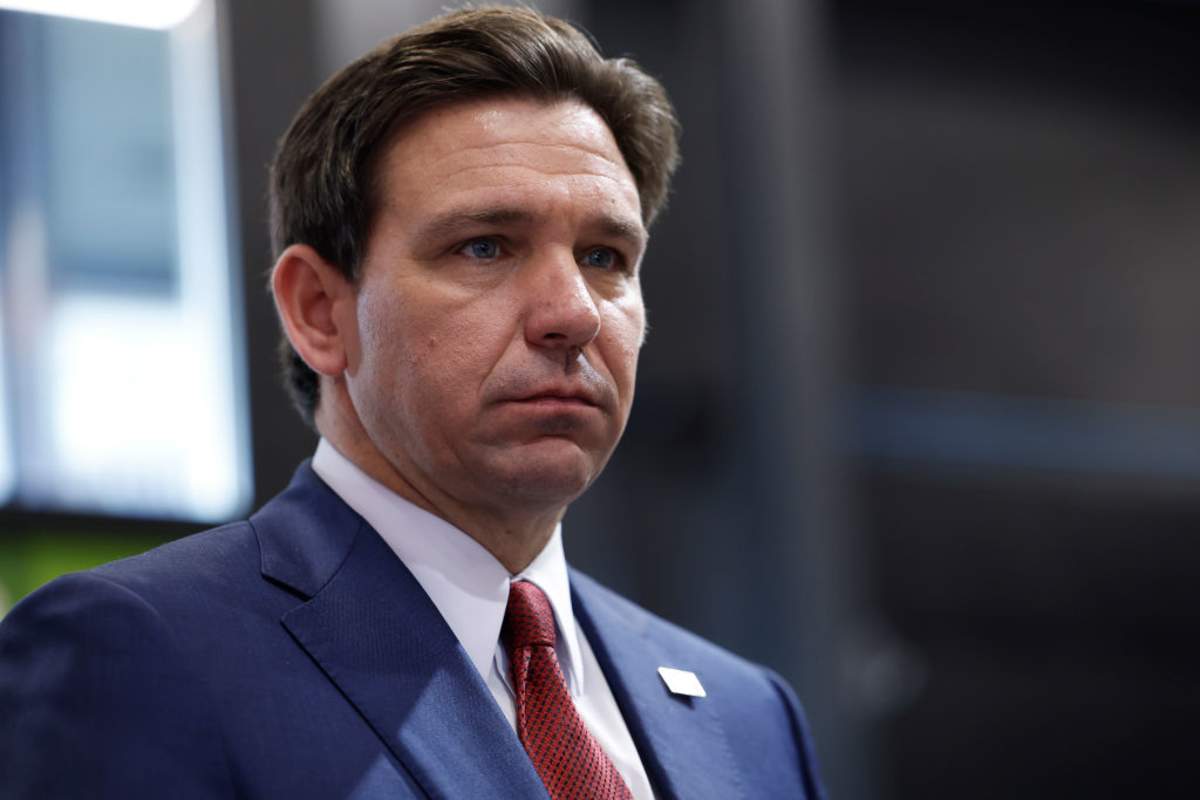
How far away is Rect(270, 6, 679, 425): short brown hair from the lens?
2.24 m

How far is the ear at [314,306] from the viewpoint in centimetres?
229

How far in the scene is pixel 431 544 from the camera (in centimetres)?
215

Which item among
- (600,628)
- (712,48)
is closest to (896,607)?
(712,48)

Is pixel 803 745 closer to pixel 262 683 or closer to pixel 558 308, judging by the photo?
pixel 558 308

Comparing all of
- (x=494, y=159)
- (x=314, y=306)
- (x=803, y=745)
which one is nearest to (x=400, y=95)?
(x=494, y=159)

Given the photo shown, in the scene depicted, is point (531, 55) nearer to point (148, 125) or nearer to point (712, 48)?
point (148, 125)

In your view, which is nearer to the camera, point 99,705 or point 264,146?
point 99,705

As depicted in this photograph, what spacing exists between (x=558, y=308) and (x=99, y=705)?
74 centimetres

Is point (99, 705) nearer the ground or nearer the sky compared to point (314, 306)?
nearer the ground

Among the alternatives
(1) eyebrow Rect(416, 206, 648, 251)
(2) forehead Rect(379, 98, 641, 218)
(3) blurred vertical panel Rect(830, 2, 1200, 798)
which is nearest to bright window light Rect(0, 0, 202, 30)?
(2) forehead Rect(379, 98, 641, 218)

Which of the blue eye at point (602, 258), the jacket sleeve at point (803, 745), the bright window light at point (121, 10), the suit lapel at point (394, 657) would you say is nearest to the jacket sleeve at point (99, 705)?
the suit lapel at point (394, 657)

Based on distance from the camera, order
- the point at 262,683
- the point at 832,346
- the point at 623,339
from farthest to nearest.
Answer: the point at 832,346 < the point at 623,339 < the point at 262,683

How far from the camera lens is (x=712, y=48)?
6383 mm

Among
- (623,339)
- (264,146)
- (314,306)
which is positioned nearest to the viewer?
(623,339)
